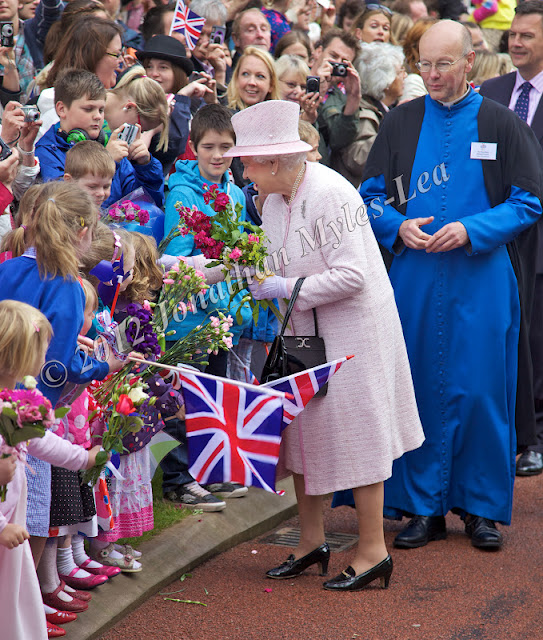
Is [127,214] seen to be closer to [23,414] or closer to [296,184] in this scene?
[296,184]

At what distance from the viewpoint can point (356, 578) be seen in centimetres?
445

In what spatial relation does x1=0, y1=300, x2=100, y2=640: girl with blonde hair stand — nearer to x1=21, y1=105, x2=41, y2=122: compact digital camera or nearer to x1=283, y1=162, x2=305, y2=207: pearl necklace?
x1=283, y1=162, x2=305, y2=207: pearl necklace

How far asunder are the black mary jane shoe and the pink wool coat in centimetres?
42

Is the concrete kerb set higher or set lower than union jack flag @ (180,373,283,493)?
lower

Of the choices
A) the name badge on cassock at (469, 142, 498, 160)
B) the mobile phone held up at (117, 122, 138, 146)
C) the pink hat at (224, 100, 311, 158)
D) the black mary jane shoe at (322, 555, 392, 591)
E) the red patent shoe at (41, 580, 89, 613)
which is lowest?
the black mary jane shoe at (322, 555, 392, 591)

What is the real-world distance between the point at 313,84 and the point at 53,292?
13.4 feet

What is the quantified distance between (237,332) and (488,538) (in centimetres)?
178

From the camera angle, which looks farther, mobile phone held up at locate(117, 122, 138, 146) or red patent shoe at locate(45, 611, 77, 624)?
mobile phone held up at locate(117, 122, 138, 146)

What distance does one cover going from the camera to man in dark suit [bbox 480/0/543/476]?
662 centimetres

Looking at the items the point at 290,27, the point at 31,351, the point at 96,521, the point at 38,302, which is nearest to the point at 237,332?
the point at 96,521

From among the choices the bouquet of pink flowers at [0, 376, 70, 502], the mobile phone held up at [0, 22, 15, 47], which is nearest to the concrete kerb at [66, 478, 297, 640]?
the bouquet of pink flowers at [0, 376, 70, 502]

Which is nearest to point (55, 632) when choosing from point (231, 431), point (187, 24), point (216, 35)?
point (231, 431)

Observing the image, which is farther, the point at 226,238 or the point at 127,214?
the point at 127,214

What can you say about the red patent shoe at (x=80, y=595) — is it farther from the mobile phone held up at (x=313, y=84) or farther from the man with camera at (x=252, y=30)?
the man with camera at (x=252, y=30)
